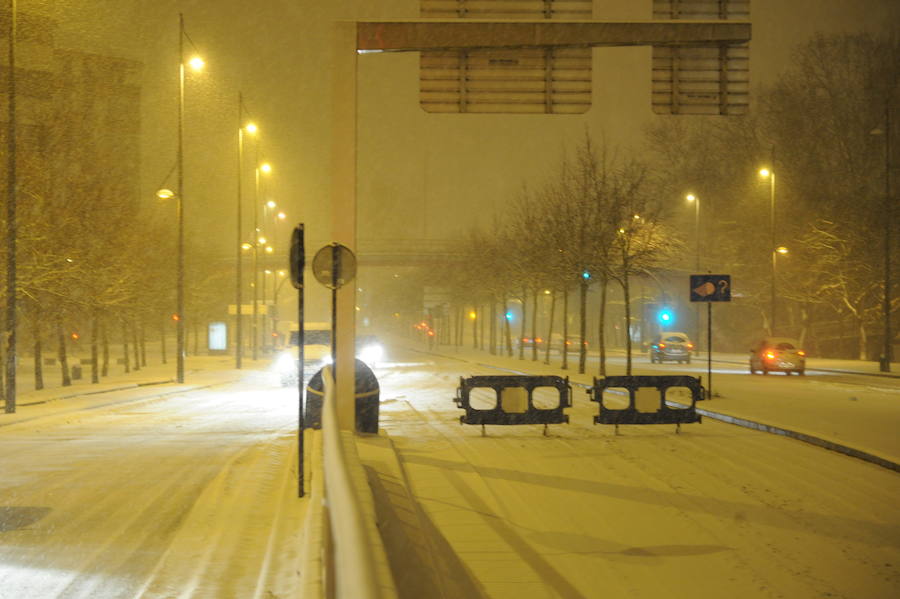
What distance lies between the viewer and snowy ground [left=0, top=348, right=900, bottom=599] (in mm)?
6926

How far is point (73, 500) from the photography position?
10.1 meters

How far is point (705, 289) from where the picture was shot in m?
22.8

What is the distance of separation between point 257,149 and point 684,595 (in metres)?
47.0

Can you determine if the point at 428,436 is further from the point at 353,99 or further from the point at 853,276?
the point at 853,276

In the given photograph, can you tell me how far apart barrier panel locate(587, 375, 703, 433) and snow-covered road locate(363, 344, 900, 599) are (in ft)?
1.77

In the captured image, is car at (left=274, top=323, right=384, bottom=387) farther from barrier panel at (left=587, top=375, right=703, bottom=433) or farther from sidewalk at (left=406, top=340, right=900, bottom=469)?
barrier panel at (left=587, top=375, right=703, bottom=433)

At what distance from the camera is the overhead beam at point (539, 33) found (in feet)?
49.7

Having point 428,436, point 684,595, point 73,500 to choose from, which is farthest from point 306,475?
point 684,595

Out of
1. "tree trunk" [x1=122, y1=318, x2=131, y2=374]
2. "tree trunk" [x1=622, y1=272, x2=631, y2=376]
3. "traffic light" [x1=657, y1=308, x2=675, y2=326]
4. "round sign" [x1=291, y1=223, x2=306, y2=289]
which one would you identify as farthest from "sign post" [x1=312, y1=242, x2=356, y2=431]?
"traffic light" [x1=657, y1=308, x2=675, y2=326]

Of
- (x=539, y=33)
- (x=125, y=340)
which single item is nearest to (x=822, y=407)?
(x=539, y=33)

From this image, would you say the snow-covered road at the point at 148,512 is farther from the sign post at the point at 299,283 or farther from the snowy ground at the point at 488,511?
the sign post at the point at 299,283

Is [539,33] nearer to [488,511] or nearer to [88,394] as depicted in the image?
[488,511]

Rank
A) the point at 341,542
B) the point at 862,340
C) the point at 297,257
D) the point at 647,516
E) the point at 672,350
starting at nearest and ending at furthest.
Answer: the point at 341,542 < the point at 647,516 < the point at 297,257 < the point at 862,340 < the point at 672,350

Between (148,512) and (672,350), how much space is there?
46783 millimetres
